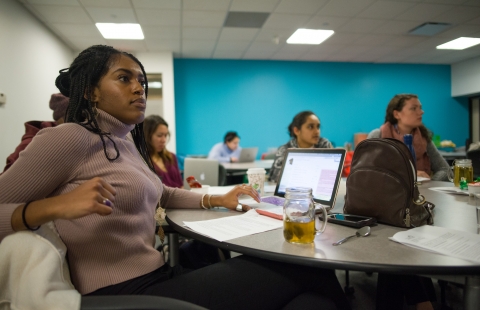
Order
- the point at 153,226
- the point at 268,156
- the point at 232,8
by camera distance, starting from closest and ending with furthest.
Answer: the point at 153,226
the point at 232,8
the point at 268,156

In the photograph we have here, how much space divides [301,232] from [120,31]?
4.85 m

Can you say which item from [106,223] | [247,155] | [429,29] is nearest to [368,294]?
[106,223]

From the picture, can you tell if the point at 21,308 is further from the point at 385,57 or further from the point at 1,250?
the point at 385,57

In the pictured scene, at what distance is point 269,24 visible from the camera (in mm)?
4699

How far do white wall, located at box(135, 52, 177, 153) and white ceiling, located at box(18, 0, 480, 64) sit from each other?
0.17 metres

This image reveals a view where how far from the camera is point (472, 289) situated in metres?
0.77

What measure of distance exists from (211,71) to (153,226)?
5934 millimetres

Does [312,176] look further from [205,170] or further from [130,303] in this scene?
[205,170]

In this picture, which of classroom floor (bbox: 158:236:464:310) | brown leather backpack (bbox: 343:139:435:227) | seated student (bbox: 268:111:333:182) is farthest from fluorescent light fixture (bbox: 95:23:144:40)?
brown leather backpack (bbox: 343:139:435:227)

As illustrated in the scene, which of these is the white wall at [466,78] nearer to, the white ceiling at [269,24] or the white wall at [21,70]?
the white ceiling at [269,24]

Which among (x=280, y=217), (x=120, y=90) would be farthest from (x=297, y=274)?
(x=120, y=90)

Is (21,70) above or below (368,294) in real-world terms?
above

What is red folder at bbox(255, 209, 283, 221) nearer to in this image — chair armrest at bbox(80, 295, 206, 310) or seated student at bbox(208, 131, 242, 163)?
chair armrest at bbox(80, 295, 206, 310)

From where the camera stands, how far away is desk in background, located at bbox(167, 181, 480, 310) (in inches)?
29.5
